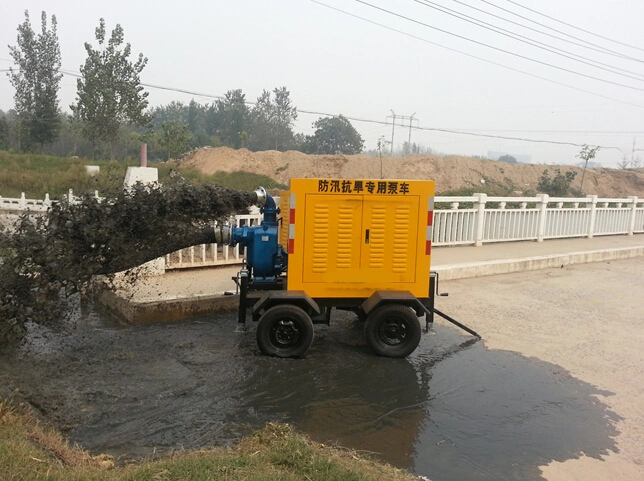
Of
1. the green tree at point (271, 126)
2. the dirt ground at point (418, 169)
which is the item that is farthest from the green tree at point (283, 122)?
the dirt ground at point (418, 169)

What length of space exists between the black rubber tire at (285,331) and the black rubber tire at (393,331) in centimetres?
69

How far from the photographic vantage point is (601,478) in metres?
3.75

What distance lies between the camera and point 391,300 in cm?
581

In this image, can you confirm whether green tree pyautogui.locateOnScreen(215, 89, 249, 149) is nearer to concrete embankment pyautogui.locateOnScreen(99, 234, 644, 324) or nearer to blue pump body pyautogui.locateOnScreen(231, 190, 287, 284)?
concrete embankment pyautogui.locateOnScreen(99, 234, 644, 324)

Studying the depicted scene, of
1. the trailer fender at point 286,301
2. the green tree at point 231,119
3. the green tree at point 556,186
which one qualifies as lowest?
the trailer fender at point 286,301

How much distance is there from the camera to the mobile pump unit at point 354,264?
575 cm

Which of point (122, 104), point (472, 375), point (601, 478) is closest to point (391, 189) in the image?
point (472, 375)

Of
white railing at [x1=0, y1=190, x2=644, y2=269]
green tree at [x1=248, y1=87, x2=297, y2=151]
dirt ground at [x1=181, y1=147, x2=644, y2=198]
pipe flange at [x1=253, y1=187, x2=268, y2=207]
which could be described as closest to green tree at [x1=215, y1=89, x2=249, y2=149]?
green tree at [x1=248, y1=87, x2=297, y2=151]

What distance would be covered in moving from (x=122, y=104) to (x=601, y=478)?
32.7 metres

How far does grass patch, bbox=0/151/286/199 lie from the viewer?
25.3 meters

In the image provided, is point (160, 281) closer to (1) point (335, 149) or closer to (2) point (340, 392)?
(2) point (340, 392)

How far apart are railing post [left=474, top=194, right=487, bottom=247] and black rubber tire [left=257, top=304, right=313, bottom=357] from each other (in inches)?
333

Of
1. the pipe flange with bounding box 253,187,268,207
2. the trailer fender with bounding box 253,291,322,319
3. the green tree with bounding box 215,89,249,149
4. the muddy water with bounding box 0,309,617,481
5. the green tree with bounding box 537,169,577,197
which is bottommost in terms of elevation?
the muddy water with bounding box 0,309,617,481

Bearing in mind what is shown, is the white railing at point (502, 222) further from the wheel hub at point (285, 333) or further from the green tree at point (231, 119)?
the green tree at point (231, 119)
